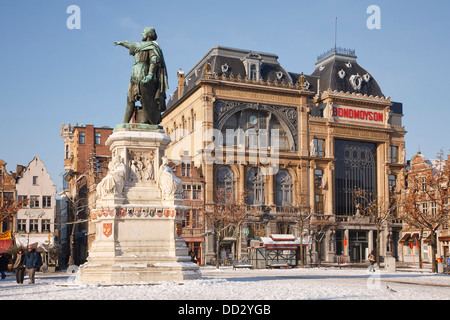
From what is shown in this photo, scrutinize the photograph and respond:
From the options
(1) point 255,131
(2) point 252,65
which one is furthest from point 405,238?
(2) point 252,65

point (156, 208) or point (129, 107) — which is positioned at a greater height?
point (129, 107)

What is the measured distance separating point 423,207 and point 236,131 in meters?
27.4

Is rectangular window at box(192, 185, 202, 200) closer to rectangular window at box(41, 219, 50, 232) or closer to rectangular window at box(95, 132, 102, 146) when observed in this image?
rectangular window at box(41, 219, 50, 232)

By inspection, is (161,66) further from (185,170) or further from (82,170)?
(82,170)

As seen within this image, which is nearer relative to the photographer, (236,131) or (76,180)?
(236,131)

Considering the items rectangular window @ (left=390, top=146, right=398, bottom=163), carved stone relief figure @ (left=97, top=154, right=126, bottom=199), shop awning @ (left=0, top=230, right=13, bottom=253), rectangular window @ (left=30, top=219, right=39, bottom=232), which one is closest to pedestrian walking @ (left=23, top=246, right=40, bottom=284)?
carved stone relief figure @ (left=97, top=154, right=126, bottom=199)

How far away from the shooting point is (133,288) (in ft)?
63.8

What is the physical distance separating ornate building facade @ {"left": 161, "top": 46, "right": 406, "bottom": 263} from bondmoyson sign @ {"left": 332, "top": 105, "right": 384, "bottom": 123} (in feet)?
0.43

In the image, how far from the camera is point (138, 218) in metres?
21.6

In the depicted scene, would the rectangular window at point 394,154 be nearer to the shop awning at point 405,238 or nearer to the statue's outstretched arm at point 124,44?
the shop awning at point 405,238

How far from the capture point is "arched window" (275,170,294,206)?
79.4 m

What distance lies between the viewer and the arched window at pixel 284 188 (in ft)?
260
